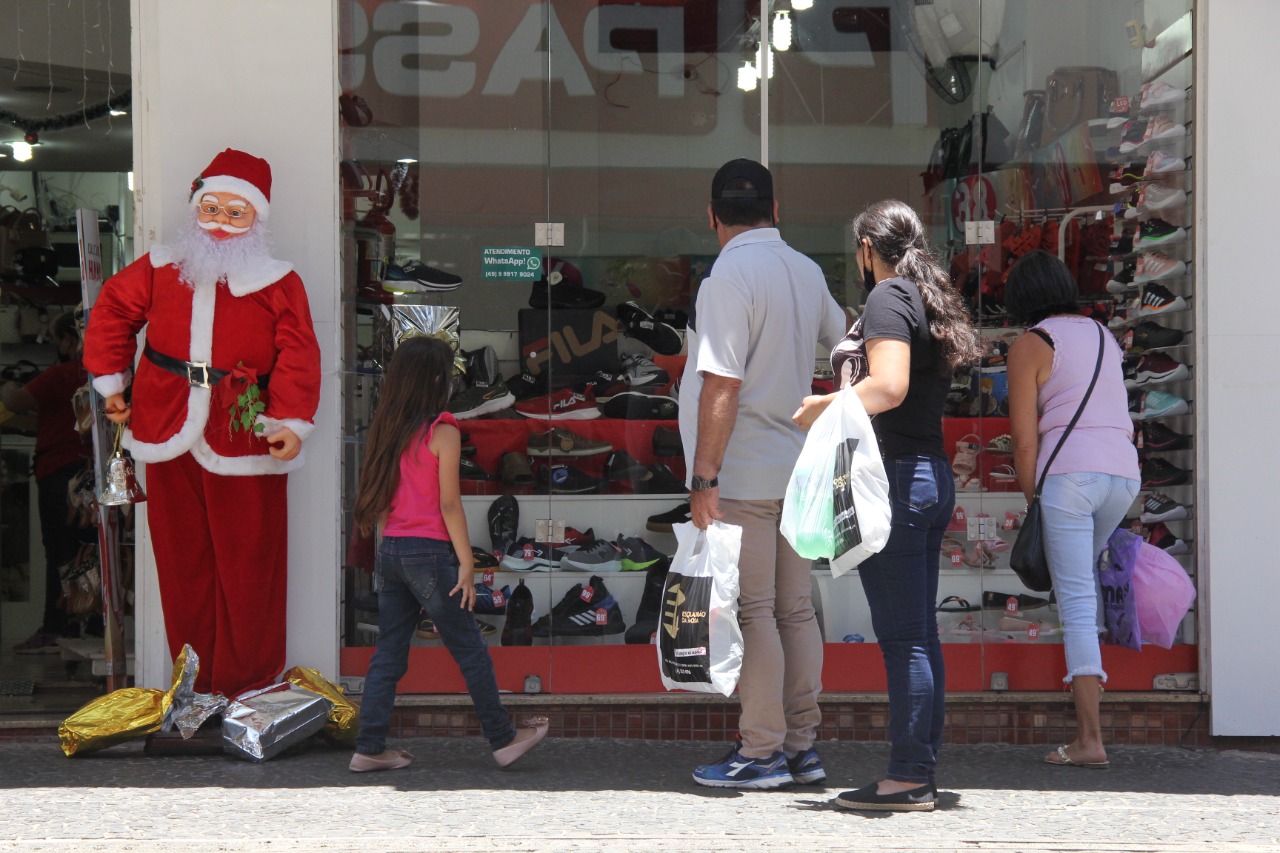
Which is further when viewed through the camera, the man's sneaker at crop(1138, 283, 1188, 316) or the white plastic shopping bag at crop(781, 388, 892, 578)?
the man's sneaker at crop(1138, 283, 1188, 316)

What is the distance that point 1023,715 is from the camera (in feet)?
17.3

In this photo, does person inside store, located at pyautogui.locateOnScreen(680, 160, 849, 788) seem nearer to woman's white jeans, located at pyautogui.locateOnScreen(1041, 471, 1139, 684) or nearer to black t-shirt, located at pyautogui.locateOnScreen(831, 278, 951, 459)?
black t-shirt, located at pyautogui.locateOnScreen(831, 278, 951, 459)

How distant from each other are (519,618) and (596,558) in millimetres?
401

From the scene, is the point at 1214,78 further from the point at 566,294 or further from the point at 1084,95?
the point at 566,294

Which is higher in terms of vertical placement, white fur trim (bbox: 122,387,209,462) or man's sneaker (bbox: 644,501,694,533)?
white fur trim (bbox: 122,387,209,462)

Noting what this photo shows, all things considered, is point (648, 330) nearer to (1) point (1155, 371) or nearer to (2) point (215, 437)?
(2) point (215, 437)

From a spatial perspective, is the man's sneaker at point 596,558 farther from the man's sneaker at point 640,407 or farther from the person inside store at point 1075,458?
the person inside store at point 1075,458

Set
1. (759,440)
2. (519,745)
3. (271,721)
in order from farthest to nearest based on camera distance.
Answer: (271,721)
(519,745)
(759,440)

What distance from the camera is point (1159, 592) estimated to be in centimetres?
499

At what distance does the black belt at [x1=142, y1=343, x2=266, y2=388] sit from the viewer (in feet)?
16.2

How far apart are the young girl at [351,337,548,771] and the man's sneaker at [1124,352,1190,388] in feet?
8.86

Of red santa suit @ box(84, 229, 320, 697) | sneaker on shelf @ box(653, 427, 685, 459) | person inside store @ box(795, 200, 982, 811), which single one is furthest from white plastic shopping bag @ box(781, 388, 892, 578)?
red santa suit @ box(84, 229, 320, 697)

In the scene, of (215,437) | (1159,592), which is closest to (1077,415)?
(1159,592)

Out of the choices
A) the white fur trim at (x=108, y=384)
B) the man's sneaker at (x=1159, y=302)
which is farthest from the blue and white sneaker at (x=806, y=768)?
the white fur trim at (x=108, y=384)
